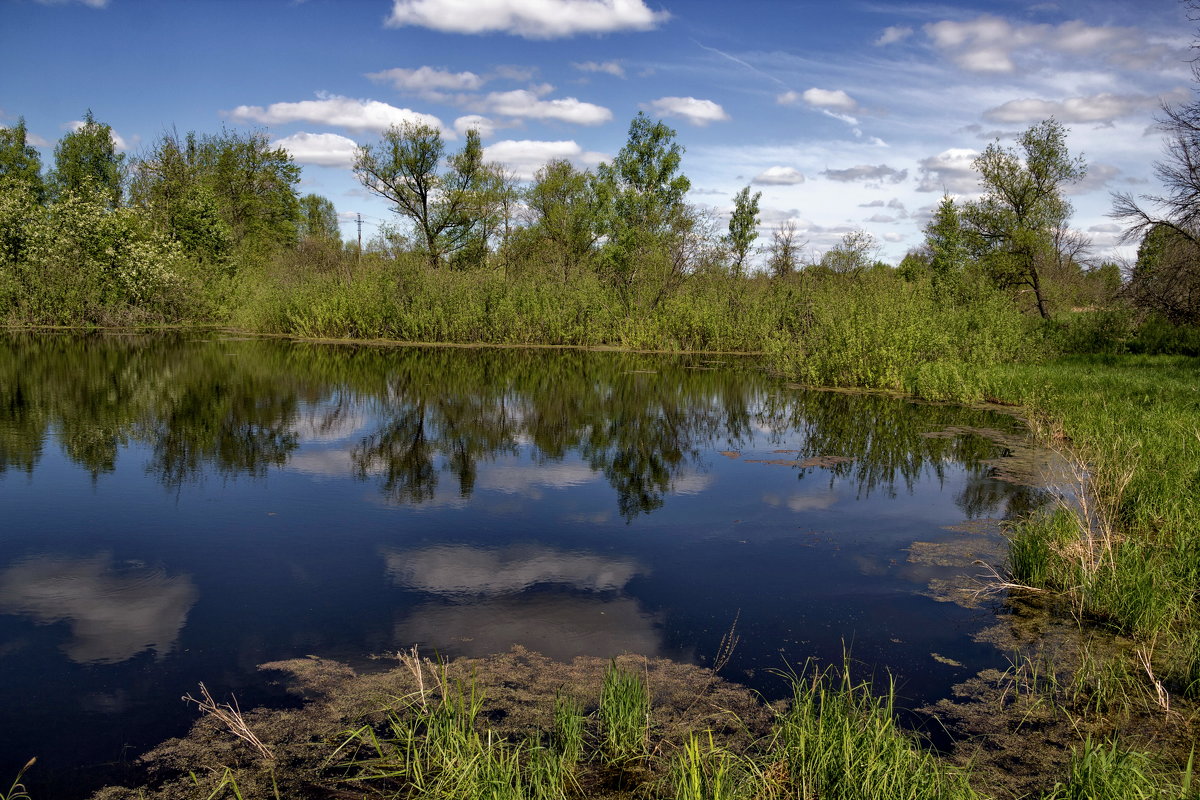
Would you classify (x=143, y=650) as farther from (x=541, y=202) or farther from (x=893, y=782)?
(x=541, y=202)

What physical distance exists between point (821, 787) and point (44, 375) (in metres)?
20.8

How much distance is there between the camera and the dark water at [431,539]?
5.19m

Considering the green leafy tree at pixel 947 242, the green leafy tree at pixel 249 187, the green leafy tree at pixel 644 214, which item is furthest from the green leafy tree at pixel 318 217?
the green leafy tree at pixel 947 242

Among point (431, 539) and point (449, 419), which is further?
point (449, 419)

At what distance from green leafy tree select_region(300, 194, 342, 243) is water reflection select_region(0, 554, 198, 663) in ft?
215

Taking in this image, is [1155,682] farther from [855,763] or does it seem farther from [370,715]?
[370,715]

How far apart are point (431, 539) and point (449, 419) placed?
728cm

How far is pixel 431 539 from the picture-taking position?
25.3ft

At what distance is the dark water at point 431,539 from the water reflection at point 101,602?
0.09ft

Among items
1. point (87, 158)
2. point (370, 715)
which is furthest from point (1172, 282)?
point (87, 158)

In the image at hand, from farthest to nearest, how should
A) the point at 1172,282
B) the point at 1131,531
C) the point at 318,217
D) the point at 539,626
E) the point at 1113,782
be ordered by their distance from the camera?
the point at 318,217, the point at 1172,282, the point at 1131,531, the point at 539,626, the point at 1113,782

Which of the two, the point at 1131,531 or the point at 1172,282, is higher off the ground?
the point at 1172,282

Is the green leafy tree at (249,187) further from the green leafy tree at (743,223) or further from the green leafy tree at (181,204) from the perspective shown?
the green leafy tree at (743,223)

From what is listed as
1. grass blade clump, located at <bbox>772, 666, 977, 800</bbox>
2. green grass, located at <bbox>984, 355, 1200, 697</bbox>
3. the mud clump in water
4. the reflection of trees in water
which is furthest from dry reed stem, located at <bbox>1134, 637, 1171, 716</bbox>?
the reflection of trees in water
